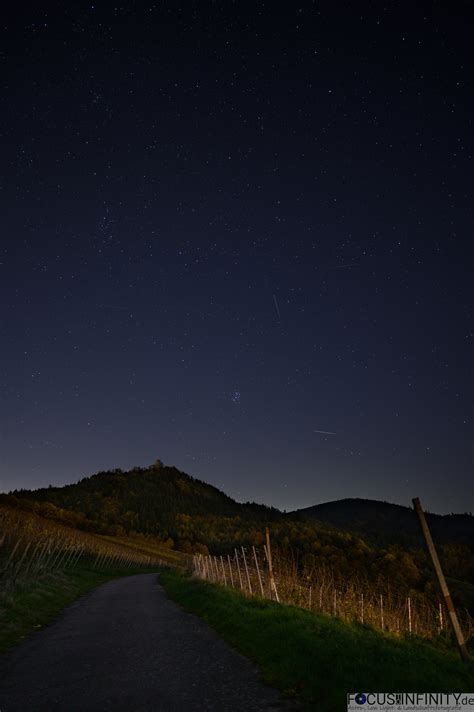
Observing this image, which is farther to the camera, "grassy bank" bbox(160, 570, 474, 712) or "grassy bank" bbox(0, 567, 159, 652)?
"grassy bank" bbox(0, 567, 159, 652)

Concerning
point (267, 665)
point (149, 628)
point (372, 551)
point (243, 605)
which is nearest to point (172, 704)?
point (267, 665)

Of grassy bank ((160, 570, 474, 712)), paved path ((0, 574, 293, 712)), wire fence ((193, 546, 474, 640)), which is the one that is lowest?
paved path ((0, 574, 293, 712))

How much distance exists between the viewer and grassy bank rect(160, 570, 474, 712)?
272 inches

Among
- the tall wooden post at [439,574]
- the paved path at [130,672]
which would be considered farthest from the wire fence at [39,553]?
the tall wooden post at [439,574]

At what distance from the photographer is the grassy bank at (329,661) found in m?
6.90

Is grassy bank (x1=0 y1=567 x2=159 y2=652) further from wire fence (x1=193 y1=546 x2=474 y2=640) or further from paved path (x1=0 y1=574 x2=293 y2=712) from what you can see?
wire fence (x1=193 y1=546 x2=474 y2=640)

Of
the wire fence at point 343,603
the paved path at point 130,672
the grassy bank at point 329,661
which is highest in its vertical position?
the wire fence at point 343,603

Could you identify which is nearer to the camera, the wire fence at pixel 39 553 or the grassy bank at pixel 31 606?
the grassy bank at pixel 31 606

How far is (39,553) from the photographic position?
36.6 m

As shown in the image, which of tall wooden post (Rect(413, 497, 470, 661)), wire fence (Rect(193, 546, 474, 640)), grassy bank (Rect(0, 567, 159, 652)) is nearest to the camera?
tall wooden post (Rect(413, 497, 470, 661))

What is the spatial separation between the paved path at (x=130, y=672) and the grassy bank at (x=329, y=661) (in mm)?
415

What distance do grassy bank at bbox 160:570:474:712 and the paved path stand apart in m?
0.41

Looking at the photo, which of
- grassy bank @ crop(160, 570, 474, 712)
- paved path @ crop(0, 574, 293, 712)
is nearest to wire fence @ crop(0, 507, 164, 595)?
paved path @ crop(0, 574, 293, 712)

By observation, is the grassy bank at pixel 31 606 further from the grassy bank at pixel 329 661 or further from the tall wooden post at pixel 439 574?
the tall wooden post at pixel 439 574
